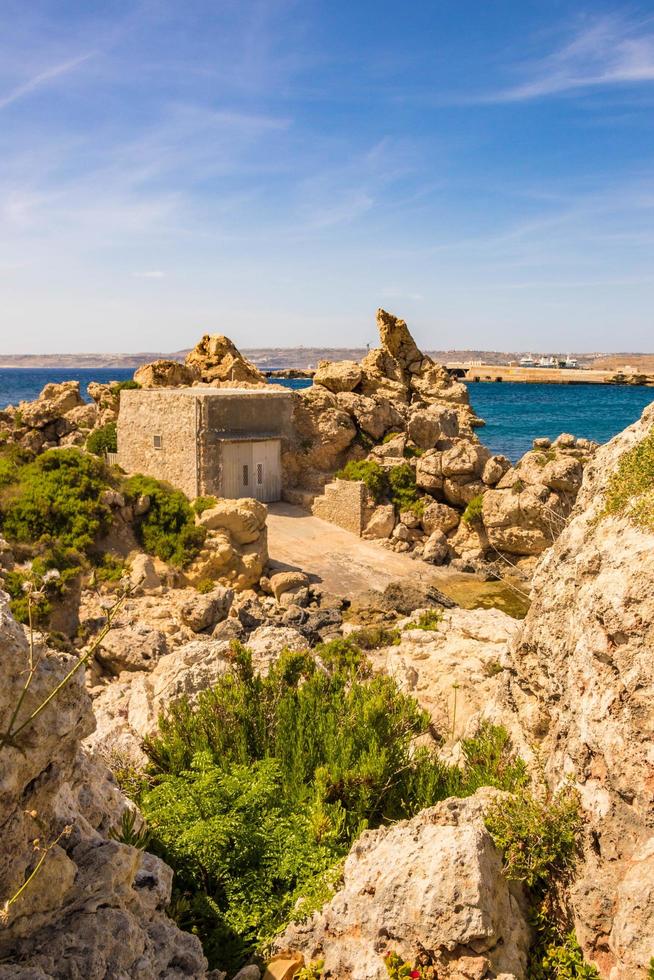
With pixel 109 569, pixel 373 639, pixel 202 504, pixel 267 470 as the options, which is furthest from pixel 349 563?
pixel 373 639

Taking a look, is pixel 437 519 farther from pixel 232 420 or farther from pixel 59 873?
pixel 59 873

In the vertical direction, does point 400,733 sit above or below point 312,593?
above

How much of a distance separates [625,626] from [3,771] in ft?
13.2

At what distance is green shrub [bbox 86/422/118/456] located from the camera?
1216 inches

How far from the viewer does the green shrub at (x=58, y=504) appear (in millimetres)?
21766

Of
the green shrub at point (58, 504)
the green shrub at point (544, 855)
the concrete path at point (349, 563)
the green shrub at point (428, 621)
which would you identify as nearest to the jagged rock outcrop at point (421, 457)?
the concrete path at point (349, 563)

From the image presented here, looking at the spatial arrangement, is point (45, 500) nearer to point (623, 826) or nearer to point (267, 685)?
point (267, 685)

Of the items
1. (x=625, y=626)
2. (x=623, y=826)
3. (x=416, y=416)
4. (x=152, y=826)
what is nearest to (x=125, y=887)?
(x=152, y=826)

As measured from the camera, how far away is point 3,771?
150 inches

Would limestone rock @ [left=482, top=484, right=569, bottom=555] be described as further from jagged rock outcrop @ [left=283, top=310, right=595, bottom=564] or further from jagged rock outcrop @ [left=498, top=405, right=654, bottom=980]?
jagged rock outcrop @ [left=498, top=405, right=654, bottom=980]

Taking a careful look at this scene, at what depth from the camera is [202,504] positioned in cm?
2461

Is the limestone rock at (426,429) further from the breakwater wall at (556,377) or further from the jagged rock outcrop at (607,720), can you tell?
the breakwater wall at (556,377)

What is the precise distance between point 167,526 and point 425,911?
19540 mm

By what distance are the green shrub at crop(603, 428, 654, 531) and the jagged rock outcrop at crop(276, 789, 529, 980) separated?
101 inches
